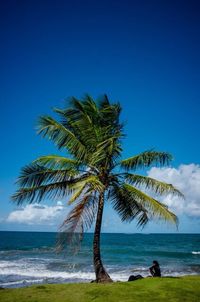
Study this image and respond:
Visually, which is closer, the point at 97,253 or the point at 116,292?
the point at 116,292

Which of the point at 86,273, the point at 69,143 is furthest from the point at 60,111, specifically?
the point at 86,273

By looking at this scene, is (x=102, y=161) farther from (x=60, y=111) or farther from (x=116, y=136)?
(x=60, y=111)

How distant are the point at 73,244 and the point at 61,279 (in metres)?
14.5

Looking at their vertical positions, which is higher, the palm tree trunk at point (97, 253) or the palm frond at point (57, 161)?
the palm frond at point (57, 161)

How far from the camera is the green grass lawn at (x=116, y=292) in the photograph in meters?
8.29

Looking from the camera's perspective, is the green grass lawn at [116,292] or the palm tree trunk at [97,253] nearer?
A: the green grass lawn at [116,292]

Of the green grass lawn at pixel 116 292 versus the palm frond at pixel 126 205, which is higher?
the palm frond at pixel 126 205

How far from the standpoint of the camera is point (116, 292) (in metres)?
8.79

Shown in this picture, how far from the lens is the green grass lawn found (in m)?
8.29

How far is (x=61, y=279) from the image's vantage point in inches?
897

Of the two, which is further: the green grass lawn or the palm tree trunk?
the palm tree trunk

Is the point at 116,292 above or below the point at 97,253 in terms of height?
below

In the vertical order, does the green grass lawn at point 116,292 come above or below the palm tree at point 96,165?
below

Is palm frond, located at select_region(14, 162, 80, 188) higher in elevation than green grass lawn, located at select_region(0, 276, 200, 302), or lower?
higher
